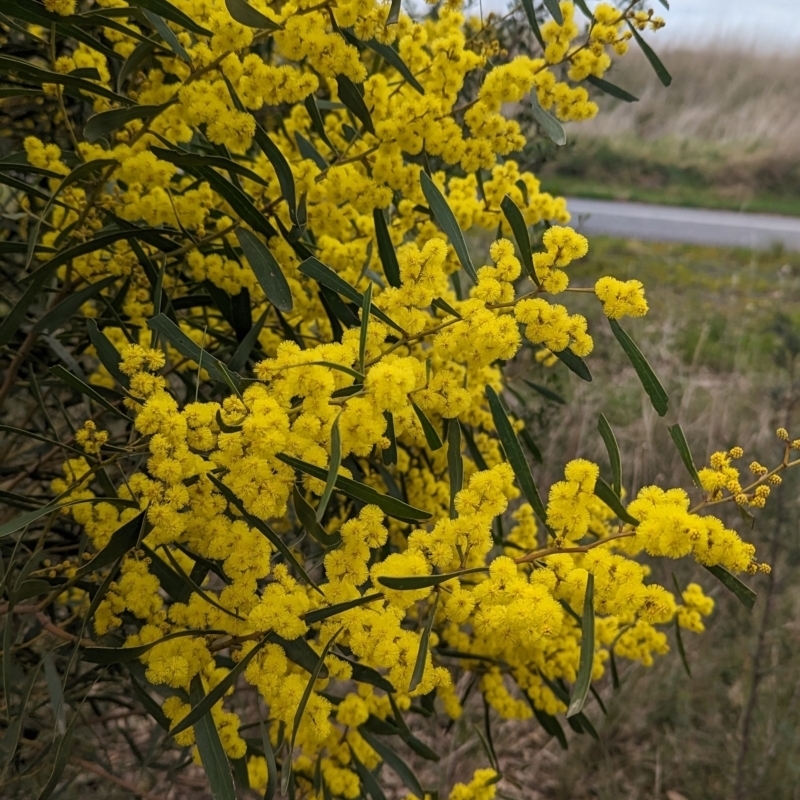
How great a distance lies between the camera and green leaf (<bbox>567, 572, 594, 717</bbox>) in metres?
0.72

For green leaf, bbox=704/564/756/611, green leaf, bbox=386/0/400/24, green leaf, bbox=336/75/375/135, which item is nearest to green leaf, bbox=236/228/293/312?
green leaf, bbox=336/75/375/135

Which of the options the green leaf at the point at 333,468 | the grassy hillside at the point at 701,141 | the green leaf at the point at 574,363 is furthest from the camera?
the grassy hillside at the point at 701,141

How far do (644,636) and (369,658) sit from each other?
0.80m

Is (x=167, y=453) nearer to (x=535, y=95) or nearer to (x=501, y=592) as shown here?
(x=501, y=592)

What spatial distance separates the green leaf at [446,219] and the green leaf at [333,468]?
0.31 m

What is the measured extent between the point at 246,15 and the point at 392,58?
0.96 ft

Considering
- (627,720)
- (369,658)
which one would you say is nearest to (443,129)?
(369,658)

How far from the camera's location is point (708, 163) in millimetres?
11180

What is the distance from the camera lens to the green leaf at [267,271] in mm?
992

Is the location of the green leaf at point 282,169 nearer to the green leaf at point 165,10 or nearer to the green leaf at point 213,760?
the green leaf at point 165,10

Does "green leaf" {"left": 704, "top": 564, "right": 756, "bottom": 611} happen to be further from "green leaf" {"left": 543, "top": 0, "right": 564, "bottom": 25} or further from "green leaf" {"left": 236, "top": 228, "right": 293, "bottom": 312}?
"green leaf" {"left": 543, "top": 0, "right": 564, "bottom": 25}

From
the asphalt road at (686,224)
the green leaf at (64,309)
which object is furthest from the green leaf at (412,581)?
the asphalt road at (686,224)

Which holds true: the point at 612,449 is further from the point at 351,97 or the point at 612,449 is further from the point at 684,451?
the point at 351,97

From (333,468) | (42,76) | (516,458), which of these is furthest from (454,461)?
(42,76)
